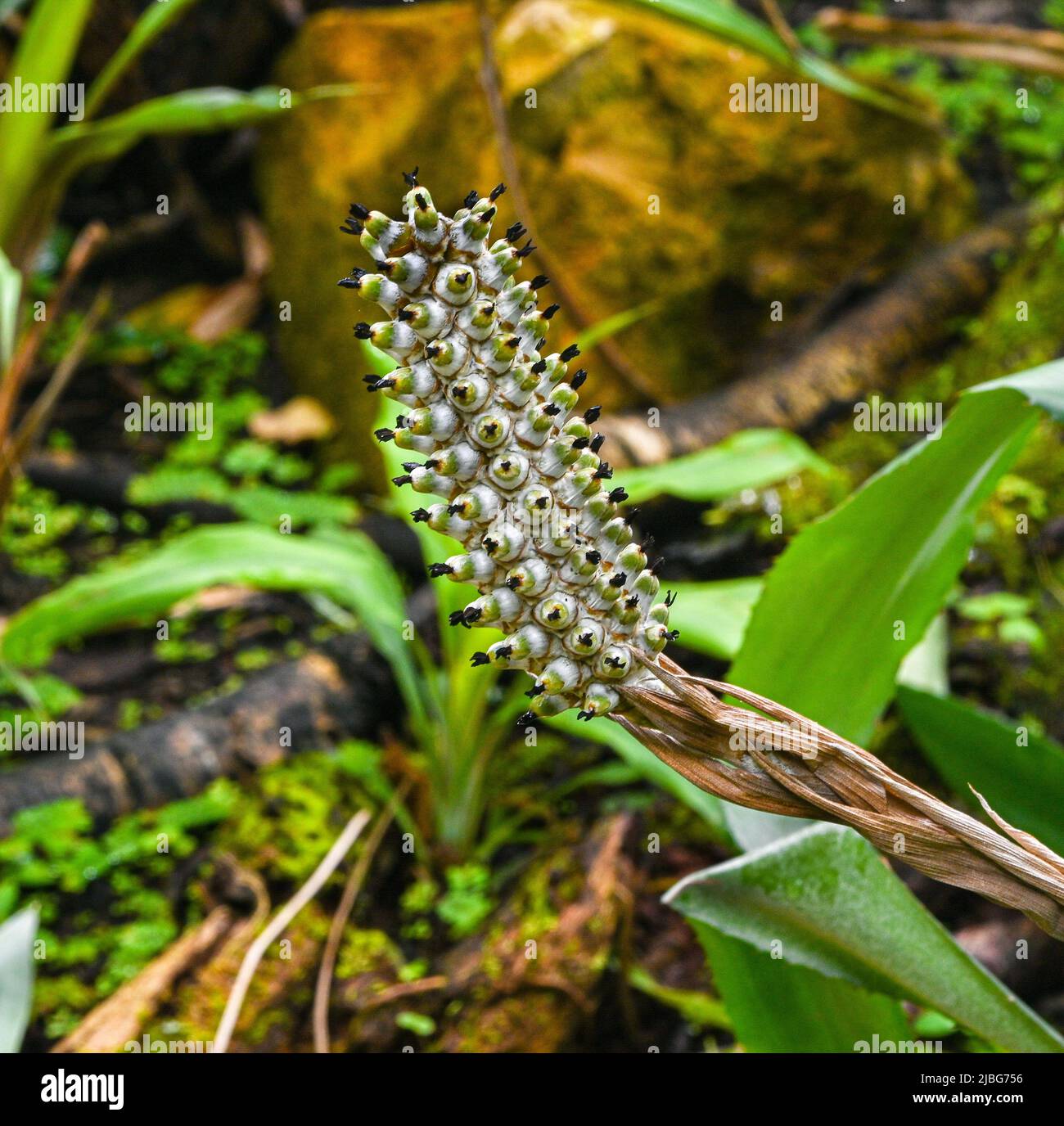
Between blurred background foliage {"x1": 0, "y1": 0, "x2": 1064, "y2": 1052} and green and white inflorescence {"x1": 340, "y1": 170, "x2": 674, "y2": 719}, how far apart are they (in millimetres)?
362

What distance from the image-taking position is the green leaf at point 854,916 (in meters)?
0.91

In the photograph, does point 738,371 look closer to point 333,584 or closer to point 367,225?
point 333,584

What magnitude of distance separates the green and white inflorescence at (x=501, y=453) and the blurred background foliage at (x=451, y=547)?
362mm

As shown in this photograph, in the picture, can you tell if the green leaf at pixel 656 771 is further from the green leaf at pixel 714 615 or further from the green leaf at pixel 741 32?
the green leaf at pixel 741 32

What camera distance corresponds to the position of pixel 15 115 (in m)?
2.57

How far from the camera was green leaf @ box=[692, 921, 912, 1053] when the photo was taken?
102cm

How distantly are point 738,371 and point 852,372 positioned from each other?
0.37m

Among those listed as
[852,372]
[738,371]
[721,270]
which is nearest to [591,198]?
[721,270]

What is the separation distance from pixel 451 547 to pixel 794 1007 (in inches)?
39.5

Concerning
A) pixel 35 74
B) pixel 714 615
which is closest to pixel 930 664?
pixel 714 615

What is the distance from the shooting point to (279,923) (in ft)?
5.23

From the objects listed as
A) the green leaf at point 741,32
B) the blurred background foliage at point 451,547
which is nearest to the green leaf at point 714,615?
the blurred background foliage at point 451,547

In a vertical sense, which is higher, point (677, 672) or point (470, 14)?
point (470, 14)

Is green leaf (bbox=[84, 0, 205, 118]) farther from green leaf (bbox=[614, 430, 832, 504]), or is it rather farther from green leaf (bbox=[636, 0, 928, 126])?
green leaf (bbox=[614, 430, 832, 504])
